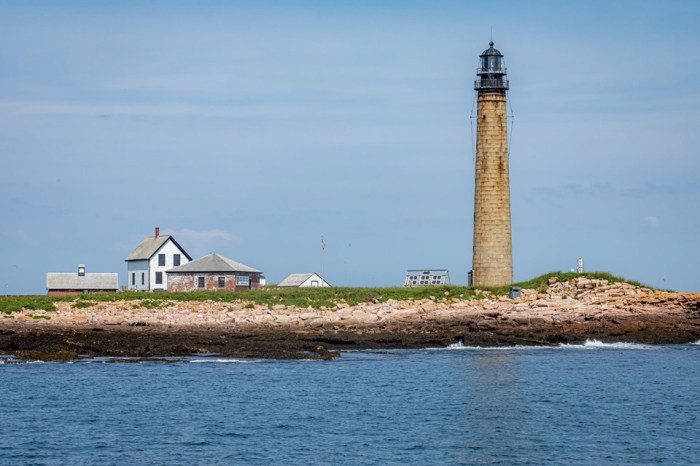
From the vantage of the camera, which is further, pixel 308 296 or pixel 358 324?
pixel 308 296

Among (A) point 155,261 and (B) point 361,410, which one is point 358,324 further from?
(A) point 155,261

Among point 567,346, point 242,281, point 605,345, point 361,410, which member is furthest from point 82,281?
point 361,410

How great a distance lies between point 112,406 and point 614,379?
58.4 feet

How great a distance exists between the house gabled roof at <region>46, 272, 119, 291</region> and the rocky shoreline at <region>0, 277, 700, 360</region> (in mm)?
20815

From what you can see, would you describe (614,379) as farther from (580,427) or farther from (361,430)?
(361,430)

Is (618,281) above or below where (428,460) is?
above

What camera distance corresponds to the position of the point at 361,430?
1131 inches

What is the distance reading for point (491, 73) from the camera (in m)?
56.4

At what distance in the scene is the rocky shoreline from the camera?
4384cm

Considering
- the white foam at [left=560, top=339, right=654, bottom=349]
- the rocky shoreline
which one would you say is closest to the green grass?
the rocky shoreline

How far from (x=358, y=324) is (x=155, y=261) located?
95.4 ft

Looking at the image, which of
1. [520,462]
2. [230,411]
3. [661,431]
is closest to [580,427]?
[661,431]

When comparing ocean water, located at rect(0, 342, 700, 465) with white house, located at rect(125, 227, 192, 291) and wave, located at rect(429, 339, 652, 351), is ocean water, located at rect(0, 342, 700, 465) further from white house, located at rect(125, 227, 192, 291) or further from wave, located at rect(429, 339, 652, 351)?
white house, located at rect(125, 227, 192, 291)

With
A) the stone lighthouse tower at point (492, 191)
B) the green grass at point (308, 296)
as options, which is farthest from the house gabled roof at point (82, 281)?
the stone lighthouse tower at point (492, 191)
